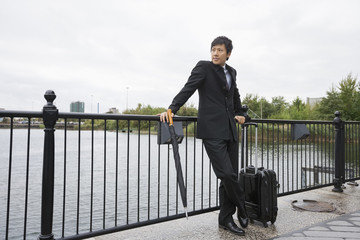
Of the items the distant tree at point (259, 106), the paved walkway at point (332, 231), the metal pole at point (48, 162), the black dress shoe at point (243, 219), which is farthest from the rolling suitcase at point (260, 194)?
the distant tree at point (259, 106)

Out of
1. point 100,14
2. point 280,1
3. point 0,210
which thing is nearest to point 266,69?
point 100,14

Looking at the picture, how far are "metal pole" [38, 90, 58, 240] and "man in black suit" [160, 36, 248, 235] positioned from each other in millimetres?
895

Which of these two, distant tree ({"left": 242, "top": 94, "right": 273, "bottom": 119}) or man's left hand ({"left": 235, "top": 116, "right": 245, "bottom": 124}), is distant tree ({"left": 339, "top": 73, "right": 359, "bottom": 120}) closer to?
distant tree ({"left": 242, "top": 94, "right": 273, "bottom": 119})

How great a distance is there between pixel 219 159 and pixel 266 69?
6601 centimetres

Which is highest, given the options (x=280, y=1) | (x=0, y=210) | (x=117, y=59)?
(x=117, y=59)

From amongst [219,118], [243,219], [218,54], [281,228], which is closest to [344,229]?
[281,228]

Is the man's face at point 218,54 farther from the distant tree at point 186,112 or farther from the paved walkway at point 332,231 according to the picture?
the distant tree at point 186,112

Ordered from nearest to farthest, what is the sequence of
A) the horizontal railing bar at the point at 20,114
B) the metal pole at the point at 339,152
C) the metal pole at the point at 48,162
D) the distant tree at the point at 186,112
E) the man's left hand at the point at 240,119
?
the horizontal railing bar at the point at 20,114 → the metal pole at the point at 48,162 → the man's left hand at the point at 240,119 → the metal pole at the point at 339,152 → the distant tree at the point at 186,112

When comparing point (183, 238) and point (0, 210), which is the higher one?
point (183, 238)

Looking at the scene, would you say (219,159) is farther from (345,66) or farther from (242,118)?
(345,66)

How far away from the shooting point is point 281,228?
2.74 metres

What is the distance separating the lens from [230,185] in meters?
2.51

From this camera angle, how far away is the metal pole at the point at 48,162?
2018 millimetres

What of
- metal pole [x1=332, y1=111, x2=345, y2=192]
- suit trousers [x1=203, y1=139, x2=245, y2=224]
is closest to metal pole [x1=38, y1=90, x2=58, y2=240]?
suit trousers [x1=203, y1=139, x2=245, y2=224]
